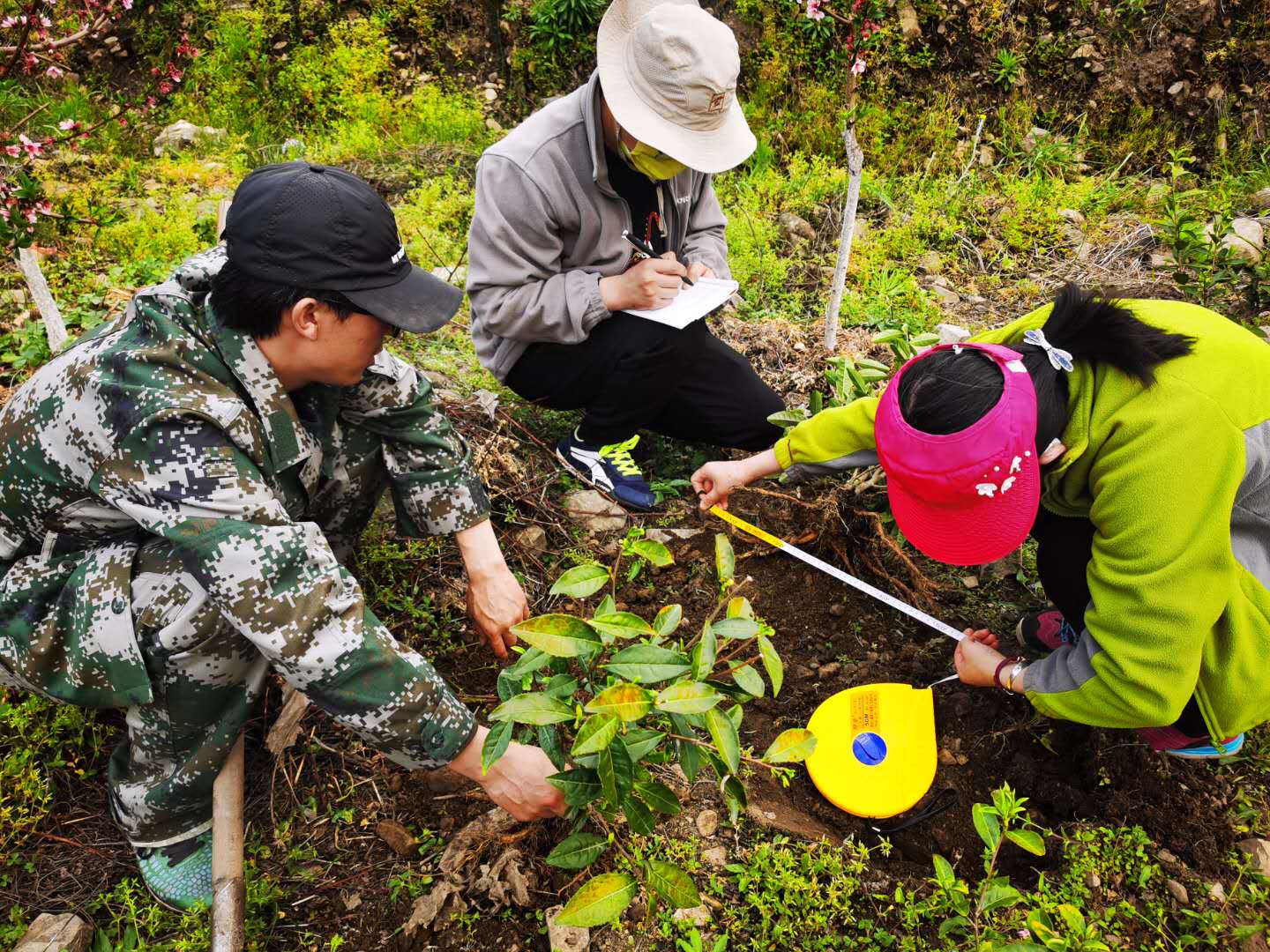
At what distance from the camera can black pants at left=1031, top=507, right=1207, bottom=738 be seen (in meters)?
1.74

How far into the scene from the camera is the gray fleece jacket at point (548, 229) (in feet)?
7.34

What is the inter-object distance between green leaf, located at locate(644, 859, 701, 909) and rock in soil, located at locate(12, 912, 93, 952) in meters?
1.08

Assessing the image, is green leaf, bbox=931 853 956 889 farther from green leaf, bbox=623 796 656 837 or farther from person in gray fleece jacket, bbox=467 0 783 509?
person in gray fleece jacket, bbox=467 0 783 509

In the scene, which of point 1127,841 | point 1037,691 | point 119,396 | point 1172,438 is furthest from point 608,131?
point 1127,841

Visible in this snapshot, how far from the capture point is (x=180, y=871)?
1.67 meters

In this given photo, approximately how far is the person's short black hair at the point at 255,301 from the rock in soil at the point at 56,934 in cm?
114

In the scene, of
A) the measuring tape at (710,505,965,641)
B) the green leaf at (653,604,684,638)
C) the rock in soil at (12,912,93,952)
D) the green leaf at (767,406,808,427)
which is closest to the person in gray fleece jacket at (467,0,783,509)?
the green leaf at (767,406,808,427)

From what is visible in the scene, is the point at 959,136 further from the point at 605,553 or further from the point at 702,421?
the point at 605,553

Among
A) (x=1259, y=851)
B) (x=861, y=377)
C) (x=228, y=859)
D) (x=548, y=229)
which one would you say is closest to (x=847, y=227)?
(x=861, y=377)

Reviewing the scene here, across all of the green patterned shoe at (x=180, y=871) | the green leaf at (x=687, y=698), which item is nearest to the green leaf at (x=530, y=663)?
the green leaf at (x=687, y=698)

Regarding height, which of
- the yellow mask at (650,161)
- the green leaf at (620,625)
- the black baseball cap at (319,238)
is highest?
the black baseball cap at (319,238)

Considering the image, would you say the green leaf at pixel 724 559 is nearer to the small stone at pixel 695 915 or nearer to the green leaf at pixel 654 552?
the green leaf at pixel 654 552

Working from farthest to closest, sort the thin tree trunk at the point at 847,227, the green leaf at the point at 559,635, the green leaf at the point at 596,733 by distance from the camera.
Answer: the thin tree trunk at the point at 847,227 < the green leaf at the point at 559,635 < the green leaf at the point at 596,733

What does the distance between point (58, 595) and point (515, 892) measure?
1019 mm
